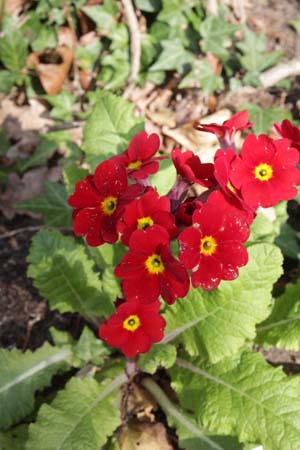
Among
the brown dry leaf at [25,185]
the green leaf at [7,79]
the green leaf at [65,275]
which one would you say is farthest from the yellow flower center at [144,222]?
the green leaf at [7,79]

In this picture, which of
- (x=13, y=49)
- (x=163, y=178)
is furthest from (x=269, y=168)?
(x=13, y=49)

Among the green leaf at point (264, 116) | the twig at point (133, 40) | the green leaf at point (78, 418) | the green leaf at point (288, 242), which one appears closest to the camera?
the green leaf at point (78, 418)

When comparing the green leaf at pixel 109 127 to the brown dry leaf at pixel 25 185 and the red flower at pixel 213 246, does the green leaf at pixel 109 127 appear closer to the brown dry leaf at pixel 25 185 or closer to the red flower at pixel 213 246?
the brown dry leaf at pixel 25 185

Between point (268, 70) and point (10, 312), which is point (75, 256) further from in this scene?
point (268, 70)

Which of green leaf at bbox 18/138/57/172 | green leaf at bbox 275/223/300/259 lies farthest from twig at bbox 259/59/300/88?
green leaf at bbox 18/138/57/172

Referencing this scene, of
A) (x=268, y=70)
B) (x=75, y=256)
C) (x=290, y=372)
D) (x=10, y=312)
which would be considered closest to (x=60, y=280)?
(x=75, y=256)

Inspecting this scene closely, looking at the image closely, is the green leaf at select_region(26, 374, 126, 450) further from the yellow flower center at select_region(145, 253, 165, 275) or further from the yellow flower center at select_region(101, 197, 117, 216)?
the yellow flower center at select_region(101, 197, 117, 216)

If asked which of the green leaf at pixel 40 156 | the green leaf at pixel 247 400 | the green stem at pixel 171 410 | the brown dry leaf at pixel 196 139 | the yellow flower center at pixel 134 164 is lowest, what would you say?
the green stem at pixel 171 410
